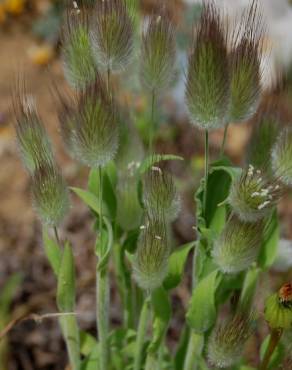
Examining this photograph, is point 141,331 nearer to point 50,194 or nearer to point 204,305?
point 204,305

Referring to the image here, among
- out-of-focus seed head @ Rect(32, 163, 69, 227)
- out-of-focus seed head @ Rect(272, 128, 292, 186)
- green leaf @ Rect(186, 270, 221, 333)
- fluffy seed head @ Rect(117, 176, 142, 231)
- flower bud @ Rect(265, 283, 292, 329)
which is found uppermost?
out-of-focus seed head @ Rect(272, 128, 292, 186)

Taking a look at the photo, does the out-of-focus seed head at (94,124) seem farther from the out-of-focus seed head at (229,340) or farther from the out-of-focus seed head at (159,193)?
the out-of-focus seed head at (229,340)

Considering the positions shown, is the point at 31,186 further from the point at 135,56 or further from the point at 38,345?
the point at 38,345

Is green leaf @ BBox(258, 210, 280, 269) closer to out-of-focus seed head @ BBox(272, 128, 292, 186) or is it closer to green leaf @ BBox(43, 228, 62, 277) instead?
out-of-focus seed head @ BBox(272, 128, 292, 186)

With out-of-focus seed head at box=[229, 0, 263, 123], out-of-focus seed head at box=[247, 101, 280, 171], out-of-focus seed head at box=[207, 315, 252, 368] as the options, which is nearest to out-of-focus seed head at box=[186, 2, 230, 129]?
out-of-focus seed head at box=[229, 0, 263, 123]

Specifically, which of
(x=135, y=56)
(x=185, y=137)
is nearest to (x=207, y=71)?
(x=135, y=56)

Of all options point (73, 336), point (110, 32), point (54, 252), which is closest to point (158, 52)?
point (110, 32)
